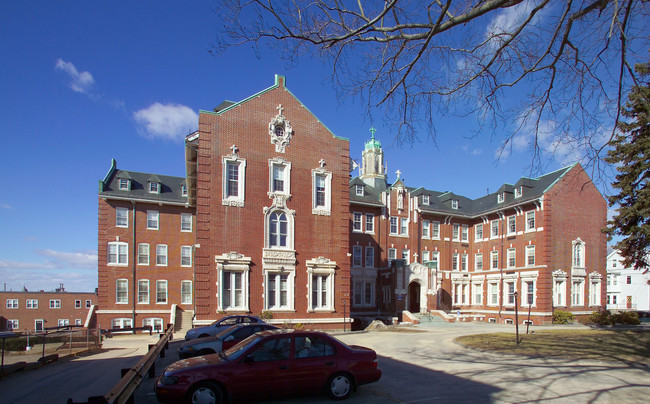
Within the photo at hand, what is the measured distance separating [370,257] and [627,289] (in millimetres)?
48725

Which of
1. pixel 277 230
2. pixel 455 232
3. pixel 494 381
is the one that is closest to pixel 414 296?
pixel 455 232

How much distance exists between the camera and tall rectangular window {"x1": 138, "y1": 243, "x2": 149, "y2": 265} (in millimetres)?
40406

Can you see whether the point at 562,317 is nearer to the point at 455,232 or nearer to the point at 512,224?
the point at 512,224

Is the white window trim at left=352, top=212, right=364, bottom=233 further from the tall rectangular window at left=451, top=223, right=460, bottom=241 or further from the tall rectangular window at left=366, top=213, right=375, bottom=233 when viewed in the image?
the tall rectangular window at left=451, top=223, right=460, bottom=241

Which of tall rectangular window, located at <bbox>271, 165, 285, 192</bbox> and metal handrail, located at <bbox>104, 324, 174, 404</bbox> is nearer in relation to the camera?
metal handrail, located at <bbox>104, 324, 174, 404</bbox>

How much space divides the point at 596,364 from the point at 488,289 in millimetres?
32075

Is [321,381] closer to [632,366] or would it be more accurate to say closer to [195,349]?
[195,349]

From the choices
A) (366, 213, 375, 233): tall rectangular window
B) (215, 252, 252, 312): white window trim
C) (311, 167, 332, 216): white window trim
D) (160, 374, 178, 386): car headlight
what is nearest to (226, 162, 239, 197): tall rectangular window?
(215, 252, 252, 312): white window trim

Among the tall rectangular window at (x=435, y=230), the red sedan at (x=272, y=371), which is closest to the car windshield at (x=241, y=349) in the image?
the red sedan at (x=272, y=371)

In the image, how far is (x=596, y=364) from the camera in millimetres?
14992

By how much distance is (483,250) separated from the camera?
156 feet

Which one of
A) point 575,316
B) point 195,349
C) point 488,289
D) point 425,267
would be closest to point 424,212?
point 425,267

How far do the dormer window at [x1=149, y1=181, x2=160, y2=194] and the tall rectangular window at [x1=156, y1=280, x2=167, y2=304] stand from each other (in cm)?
836

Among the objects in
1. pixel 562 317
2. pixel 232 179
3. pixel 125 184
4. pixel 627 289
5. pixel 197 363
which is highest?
pixel 125 184
